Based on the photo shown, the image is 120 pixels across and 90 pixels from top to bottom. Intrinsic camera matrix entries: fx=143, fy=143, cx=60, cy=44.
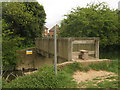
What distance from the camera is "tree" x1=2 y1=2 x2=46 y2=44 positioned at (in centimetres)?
1069

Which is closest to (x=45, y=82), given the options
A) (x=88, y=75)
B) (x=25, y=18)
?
(x=88, y=75)

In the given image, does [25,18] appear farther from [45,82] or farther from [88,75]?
[45,82]

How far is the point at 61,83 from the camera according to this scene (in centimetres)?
482

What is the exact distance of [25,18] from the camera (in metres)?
11.5

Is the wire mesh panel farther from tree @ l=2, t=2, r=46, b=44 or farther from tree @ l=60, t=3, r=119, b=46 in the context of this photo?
tree @ l=2, t=2, r=46, b=44

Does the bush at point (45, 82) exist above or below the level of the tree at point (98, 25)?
below

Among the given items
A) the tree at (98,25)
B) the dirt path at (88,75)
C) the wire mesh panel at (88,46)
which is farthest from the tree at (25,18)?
the dirt path at (88,75)

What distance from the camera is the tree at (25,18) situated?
35.1 ft

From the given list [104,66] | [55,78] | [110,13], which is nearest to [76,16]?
[110,13]

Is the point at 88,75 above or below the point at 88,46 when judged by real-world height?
below

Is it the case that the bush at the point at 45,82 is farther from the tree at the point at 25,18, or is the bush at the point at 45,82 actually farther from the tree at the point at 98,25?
the tree at the point at 98,25

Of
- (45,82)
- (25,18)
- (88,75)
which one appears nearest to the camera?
(45,82)

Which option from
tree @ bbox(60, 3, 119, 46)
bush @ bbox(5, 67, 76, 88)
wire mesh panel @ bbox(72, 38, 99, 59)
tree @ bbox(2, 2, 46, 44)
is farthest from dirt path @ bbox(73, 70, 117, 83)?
tree @ bbox(2, 2, 46, 44)

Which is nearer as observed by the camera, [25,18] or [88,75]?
[88,75]
